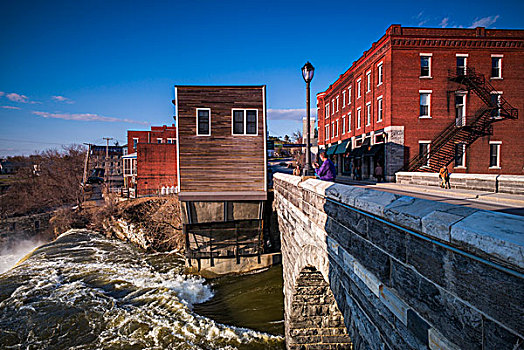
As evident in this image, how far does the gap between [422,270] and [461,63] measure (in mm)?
24602

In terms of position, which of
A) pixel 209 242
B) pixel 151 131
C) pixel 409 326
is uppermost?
pixel 151 131

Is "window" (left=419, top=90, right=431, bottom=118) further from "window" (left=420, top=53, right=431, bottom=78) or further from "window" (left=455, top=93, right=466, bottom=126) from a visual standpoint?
"window" (left=455, top=93, right=466, bottom=126)

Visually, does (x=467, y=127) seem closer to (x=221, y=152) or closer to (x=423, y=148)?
(x=423, y=148)

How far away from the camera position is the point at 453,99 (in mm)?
20688

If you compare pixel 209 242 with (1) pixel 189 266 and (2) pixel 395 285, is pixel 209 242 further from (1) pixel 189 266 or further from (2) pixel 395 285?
(2) pixel 395 285

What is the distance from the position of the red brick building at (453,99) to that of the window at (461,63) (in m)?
0.06

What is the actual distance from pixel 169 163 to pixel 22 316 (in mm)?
17378

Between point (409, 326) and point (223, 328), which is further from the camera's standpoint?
point (223, 328)

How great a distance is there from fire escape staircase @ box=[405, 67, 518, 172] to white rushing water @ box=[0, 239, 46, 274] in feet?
109

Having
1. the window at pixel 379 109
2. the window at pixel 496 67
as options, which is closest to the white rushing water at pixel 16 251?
the window at pixel 379 109

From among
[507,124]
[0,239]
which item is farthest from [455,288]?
[0,239]

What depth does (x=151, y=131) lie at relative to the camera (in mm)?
51219

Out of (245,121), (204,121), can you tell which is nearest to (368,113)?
(245,121)

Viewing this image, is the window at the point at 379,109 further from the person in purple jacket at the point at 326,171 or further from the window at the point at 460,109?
the person in purple jacket at the point at 326,171
